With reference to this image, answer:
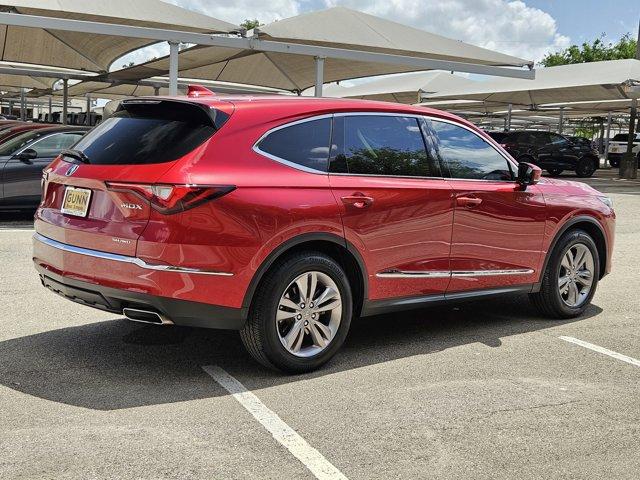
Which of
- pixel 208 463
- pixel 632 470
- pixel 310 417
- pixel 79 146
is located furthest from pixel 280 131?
pixel 632 470

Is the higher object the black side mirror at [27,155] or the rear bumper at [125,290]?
the black side mirror at [27,155]

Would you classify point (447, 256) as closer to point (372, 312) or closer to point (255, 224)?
point (372, 312)

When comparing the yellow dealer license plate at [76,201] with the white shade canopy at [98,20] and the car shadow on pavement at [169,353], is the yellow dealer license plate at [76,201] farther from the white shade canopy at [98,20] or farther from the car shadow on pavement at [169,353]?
the white shade canopy at [98,20]

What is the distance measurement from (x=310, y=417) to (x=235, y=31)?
36.0 ft

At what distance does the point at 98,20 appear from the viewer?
1341cm

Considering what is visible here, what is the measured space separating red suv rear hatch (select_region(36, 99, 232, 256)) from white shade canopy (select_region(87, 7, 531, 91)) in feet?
32.4

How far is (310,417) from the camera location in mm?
4168

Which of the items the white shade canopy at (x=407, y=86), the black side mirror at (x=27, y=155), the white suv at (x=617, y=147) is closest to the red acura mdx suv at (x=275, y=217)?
the black side mirror at (x=27, y=155)

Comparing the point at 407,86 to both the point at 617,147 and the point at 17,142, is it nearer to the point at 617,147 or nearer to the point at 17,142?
the point at 617,147

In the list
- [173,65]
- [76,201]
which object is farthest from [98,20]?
[76,201]

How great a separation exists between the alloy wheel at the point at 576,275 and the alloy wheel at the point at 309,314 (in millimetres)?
2406

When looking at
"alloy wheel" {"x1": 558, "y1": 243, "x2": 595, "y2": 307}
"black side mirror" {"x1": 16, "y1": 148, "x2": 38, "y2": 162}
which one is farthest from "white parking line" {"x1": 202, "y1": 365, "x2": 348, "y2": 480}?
"black side mirror" {"x1": 16, "y1": 148, "x2": 38, "y2": 162}

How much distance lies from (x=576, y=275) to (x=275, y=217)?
3180 millimetres

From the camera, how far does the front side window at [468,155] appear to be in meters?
5.68
